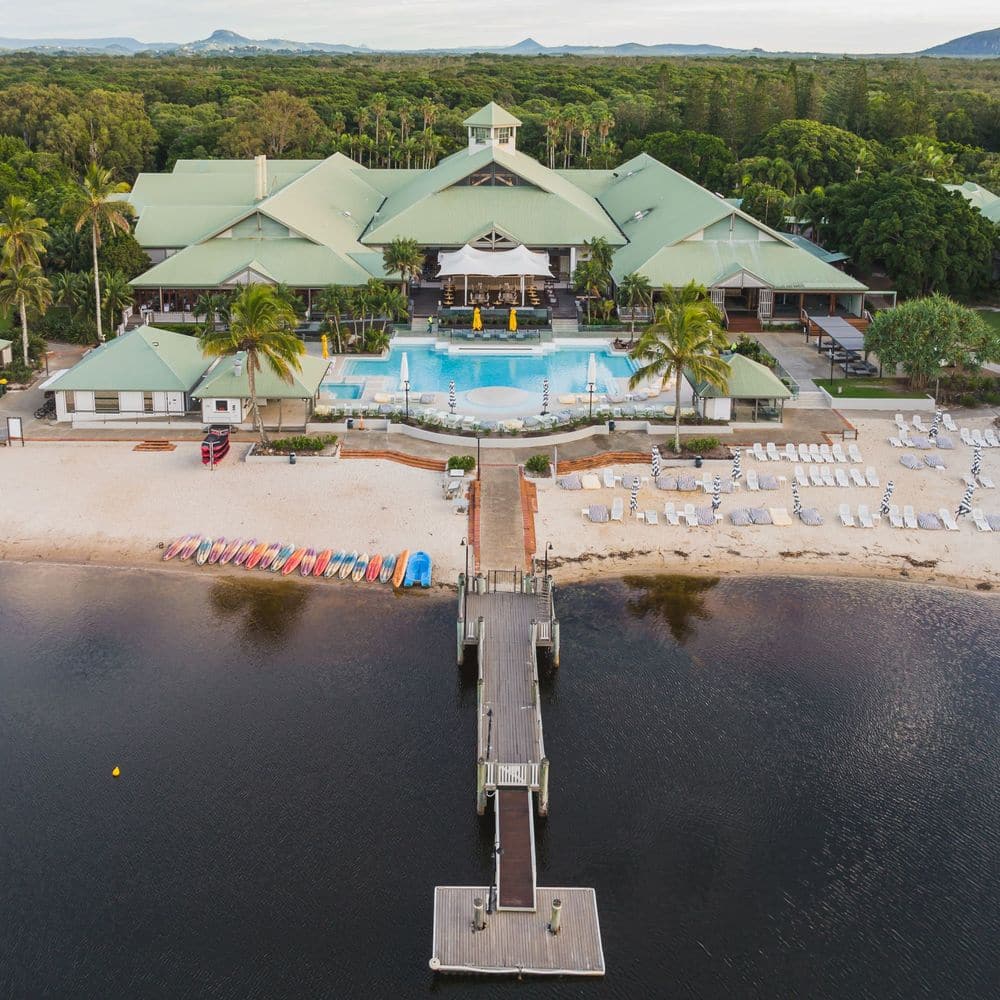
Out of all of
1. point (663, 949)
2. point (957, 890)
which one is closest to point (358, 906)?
point (663, 949)

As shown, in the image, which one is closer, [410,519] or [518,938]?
[518,938]

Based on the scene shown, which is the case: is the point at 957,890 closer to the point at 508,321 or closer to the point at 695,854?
the point at 695,854

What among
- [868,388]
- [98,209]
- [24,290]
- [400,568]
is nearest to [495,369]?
[868,388]

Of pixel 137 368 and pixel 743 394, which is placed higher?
pixel 137 368

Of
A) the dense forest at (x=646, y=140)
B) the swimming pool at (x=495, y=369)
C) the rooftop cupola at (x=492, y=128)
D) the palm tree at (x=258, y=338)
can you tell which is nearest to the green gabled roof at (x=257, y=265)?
the dense forest at (x=646, y=140)

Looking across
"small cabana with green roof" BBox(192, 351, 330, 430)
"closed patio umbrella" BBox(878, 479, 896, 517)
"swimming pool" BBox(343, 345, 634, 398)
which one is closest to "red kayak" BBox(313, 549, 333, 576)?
"small cabana with green roof" BBox(192, 351, 330, 430)

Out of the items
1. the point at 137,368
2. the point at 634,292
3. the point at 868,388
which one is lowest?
the point at 868,388

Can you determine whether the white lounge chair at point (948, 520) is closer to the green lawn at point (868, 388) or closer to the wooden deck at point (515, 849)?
the green lawn at point (868, 388)

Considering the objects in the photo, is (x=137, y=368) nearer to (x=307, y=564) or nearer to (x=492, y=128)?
(x=307, y=564)
